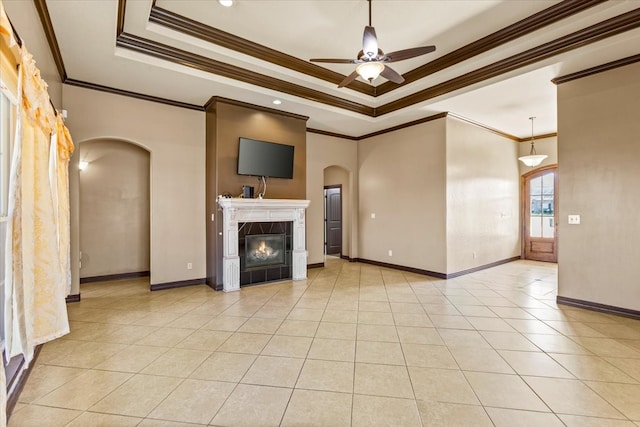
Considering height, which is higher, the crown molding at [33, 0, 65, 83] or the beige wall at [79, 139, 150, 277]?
the crown molding at [33, 0, 65, 83]

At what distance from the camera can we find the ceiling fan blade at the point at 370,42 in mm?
2979

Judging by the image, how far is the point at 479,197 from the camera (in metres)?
6.46

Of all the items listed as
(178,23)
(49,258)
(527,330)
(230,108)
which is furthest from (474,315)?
(178,23)

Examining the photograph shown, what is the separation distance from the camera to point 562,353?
275cm

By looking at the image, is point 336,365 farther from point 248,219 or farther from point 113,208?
point 113,208

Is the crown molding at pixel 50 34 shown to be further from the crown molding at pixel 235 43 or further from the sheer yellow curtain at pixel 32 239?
the sheer yellow curtain at pixel 32 239

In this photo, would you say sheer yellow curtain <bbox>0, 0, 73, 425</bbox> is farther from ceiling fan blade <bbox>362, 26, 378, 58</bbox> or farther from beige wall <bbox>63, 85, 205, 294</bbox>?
ceiling fan blade <bbox>362, 26, 378, 58</bbox>

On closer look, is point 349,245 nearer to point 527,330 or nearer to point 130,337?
point 527,330

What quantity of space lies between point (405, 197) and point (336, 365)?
4.51 metres

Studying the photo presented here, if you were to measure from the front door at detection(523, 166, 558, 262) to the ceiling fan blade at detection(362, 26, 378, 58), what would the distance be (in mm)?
6812

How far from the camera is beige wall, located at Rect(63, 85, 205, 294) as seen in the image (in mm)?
4465

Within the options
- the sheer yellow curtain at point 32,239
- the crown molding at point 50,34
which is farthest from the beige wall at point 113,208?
the sheer yellow curtain at point 32,239

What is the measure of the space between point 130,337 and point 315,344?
1.94 meters

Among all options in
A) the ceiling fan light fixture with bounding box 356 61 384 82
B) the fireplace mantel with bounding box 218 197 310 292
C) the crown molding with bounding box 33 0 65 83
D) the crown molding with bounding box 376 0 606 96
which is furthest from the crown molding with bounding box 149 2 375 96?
the fireplace mantel with bounding box 218 197 310 292
